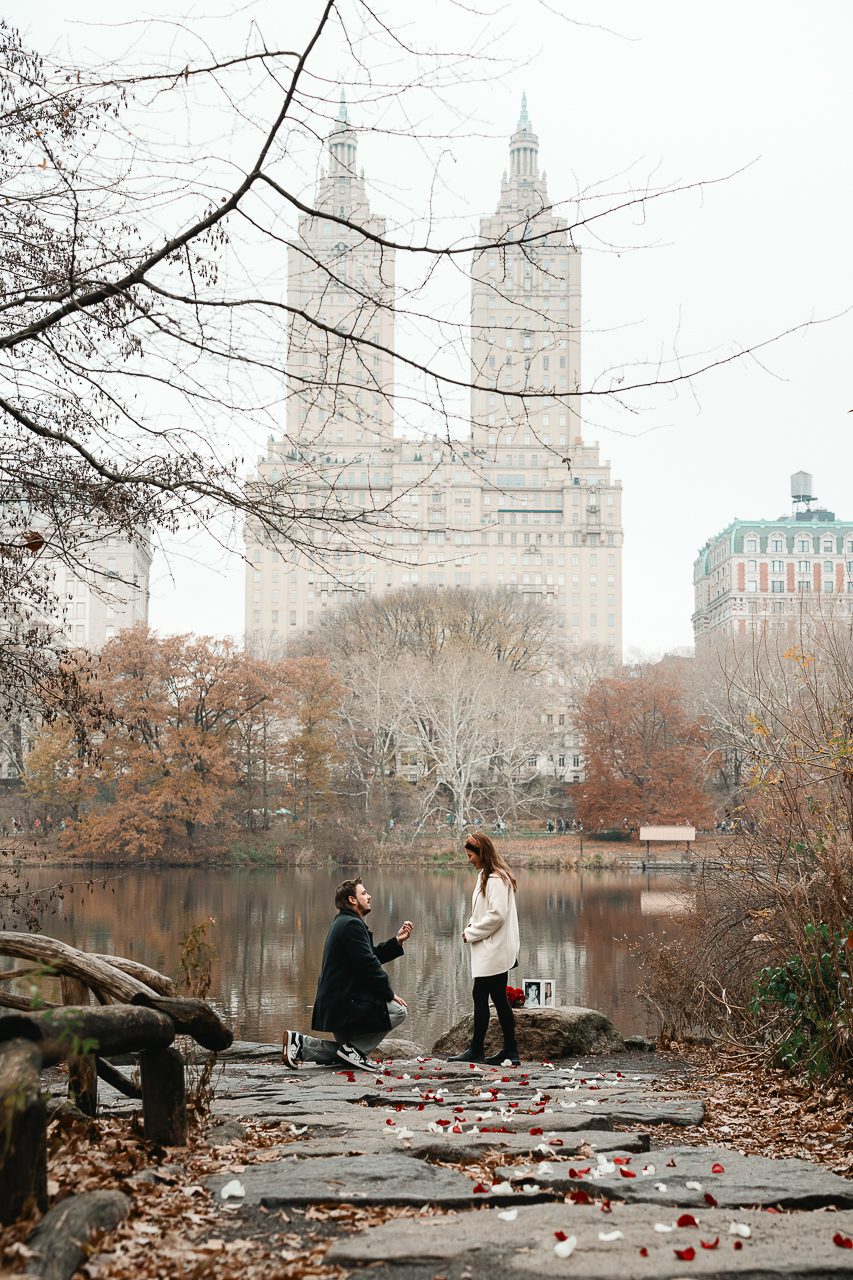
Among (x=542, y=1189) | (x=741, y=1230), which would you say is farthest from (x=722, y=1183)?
(x=741, y=1230)

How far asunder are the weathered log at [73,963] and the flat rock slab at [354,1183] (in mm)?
814

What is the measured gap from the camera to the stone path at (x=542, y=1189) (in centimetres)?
324

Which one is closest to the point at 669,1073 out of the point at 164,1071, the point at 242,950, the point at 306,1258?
the point at 164,1071

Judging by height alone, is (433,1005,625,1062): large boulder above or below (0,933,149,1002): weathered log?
below

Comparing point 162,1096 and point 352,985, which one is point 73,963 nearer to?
point 162,1096

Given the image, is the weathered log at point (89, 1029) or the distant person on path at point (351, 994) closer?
the weathered log at point (89, 1029)

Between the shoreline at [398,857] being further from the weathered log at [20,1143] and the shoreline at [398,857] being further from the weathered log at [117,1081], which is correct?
the weathered log at [20,1143]

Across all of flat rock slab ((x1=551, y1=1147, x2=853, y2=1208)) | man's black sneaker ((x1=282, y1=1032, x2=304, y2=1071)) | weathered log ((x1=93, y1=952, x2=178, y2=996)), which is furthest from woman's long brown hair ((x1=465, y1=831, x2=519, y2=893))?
flat rock slab ((x1=551, y1=1147, x2=853, y2=1208))

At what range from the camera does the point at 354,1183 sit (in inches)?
160

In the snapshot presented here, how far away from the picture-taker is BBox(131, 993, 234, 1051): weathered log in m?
4.84

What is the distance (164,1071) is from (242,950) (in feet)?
60.6

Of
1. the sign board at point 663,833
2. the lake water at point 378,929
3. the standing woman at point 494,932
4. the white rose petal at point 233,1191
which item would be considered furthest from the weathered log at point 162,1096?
the sign board at point 663,833

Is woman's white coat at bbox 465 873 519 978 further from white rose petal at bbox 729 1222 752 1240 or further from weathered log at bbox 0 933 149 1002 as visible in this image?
white rose petal at bbox 729 1222 752 1240

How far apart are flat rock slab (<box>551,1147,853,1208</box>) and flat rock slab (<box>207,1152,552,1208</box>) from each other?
32 cm
